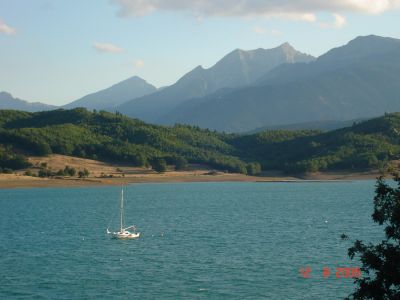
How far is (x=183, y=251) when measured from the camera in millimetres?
80812

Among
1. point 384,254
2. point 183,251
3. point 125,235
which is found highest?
point 384,254

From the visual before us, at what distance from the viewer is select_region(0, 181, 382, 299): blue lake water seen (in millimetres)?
59500

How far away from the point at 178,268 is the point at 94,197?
127m

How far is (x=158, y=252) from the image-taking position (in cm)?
8088

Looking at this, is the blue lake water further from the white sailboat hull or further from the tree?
the tree

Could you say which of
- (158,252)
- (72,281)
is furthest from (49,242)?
(72,281)

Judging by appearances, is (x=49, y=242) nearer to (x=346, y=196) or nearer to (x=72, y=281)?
(x=72, y=281)
